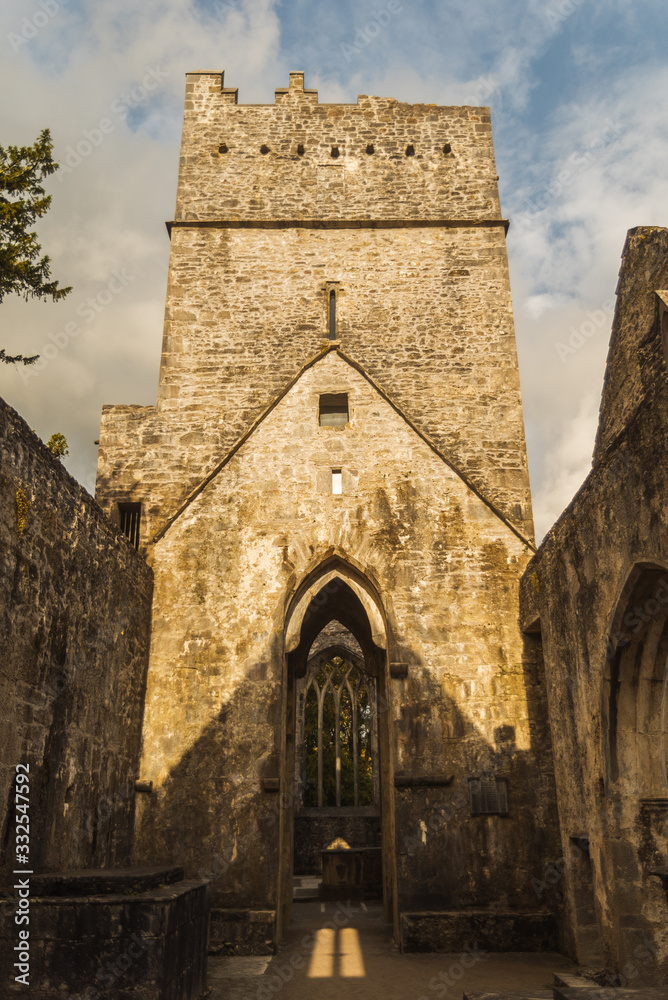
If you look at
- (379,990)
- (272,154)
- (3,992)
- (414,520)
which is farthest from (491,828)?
(272,154)

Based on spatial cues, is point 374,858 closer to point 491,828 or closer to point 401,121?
point 491,828

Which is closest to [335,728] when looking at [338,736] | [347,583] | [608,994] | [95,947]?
[338,736]

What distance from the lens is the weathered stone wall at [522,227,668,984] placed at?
17.7 ft

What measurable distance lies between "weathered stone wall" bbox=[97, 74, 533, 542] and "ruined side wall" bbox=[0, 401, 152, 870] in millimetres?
3142

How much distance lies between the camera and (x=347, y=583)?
9.00 meters

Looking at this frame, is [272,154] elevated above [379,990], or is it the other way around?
[272,154]

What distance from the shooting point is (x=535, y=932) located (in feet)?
24.3

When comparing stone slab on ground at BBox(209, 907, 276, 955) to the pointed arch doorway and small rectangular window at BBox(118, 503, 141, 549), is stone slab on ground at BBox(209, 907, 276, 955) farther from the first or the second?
small rectangular window at BBox(118, 503, 141, 549)

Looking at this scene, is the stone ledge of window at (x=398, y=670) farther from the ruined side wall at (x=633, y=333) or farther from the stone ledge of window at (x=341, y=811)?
the stone ledge of window at (x=341, y=811)

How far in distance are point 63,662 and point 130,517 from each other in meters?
4.56

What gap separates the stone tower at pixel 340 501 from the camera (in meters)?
7.85

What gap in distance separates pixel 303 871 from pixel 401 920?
883 cm

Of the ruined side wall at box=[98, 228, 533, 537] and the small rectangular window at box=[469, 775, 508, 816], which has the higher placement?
the ruined side wall at box=[98, 228, 533, 537]

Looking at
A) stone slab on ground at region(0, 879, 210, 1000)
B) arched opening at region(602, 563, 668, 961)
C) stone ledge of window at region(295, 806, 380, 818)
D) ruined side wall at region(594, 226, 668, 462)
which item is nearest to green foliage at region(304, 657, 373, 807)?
stone ledge of window at region(295, 806, 380, 818)
